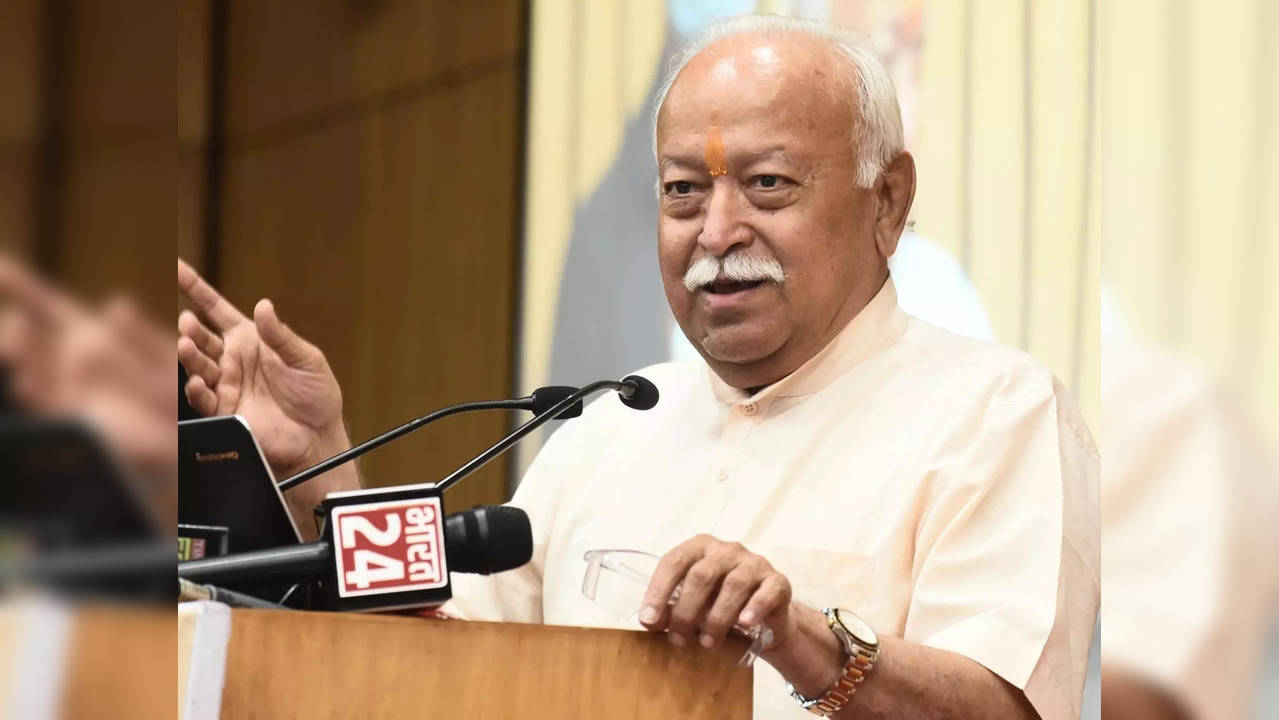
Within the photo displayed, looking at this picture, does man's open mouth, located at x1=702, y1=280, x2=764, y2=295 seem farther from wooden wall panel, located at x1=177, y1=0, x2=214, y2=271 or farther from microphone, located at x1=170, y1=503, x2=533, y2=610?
wooden wall panel, located at x1=177, y1=0, x2=214, y2=271

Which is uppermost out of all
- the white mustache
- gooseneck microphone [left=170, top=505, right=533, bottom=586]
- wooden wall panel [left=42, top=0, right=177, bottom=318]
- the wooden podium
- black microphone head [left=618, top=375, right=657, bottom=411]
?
wooden wall panel [left=42, top=0, right=177, bottom=318]

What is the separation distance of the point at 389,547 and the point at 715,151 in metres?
0.89

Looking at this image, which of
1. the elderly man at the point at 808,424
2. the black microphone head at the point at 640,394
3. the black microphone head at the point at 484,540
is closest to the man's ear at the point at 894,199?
the elderly man at the point at 808,424

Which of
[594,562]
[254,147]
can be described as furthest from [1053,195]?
[254,147]

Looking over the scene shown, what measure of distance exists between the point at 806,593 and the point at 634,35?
4.03 ft

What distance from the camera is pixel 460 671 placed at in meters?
0.94

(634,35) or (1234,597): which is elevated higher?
(634,35)

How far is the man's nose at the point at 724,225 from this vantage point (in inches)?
66.8

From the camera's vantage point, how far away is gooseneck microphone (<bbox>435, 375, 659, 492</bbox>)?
1235 mm

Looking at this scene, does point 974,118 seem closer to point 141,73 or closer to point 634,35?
point 634,35

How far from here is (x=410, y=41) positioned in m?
2.48

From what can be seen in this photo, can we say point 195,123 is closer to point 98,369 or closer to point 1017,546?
point 1017,546

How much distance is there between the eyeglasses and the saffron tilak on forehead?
53 cm

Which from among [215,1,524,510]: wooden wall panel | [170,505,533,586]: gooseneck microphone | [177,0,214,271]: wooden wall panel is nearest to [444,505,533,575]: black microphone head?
[170,505,533,586]: gooseneck microphone
